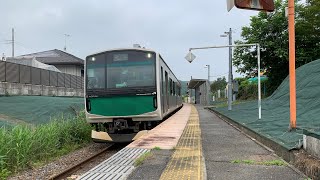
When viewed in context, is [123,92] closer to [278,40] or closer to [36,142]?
[36,142]

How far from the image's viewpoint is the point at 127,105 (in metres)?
11.7

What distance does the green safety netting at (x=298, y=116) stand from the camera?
31.2ft

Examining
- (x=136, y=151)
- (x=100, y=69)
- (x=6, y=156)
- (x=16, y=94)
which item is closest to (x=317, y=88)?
(x=100, y=69)

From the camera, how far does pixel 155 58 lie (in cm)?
1204

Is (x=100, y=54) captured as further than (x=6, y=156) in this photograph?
Yes

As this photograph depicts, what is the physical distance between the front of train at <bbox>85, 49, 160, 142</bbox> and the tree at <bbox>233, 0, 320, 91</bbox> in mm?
23169

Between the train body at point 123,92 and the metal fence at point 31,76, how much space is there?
12093 mm

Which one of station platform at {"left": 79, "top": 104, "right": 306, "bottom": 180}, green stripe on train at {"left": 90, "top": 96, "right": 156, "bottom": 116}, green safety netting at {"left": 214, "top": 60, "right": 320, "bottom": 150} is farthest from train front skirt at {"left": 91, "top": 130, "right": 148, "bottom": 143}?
green safety netting at {"left": 214, "top": 60, "right": 320, "bottom": 150}

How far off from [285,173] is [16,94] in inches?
797

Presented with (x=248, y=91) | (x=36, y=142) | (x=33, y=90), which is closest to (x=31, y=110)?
(x=36, y=142)

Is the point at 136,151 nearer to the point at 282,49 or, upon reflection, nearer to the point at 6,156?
the point at 6,156

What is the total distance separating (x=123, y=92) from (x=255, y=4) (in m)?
6.12

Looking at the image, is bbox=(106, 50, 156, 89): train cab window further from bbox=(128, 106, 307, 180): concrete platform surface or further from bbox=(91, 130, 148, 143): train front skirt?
bbox=(128, 106, 307, 180): concrete platform surface

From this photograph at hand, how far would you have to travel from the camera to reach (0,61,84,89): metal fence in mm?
22670
